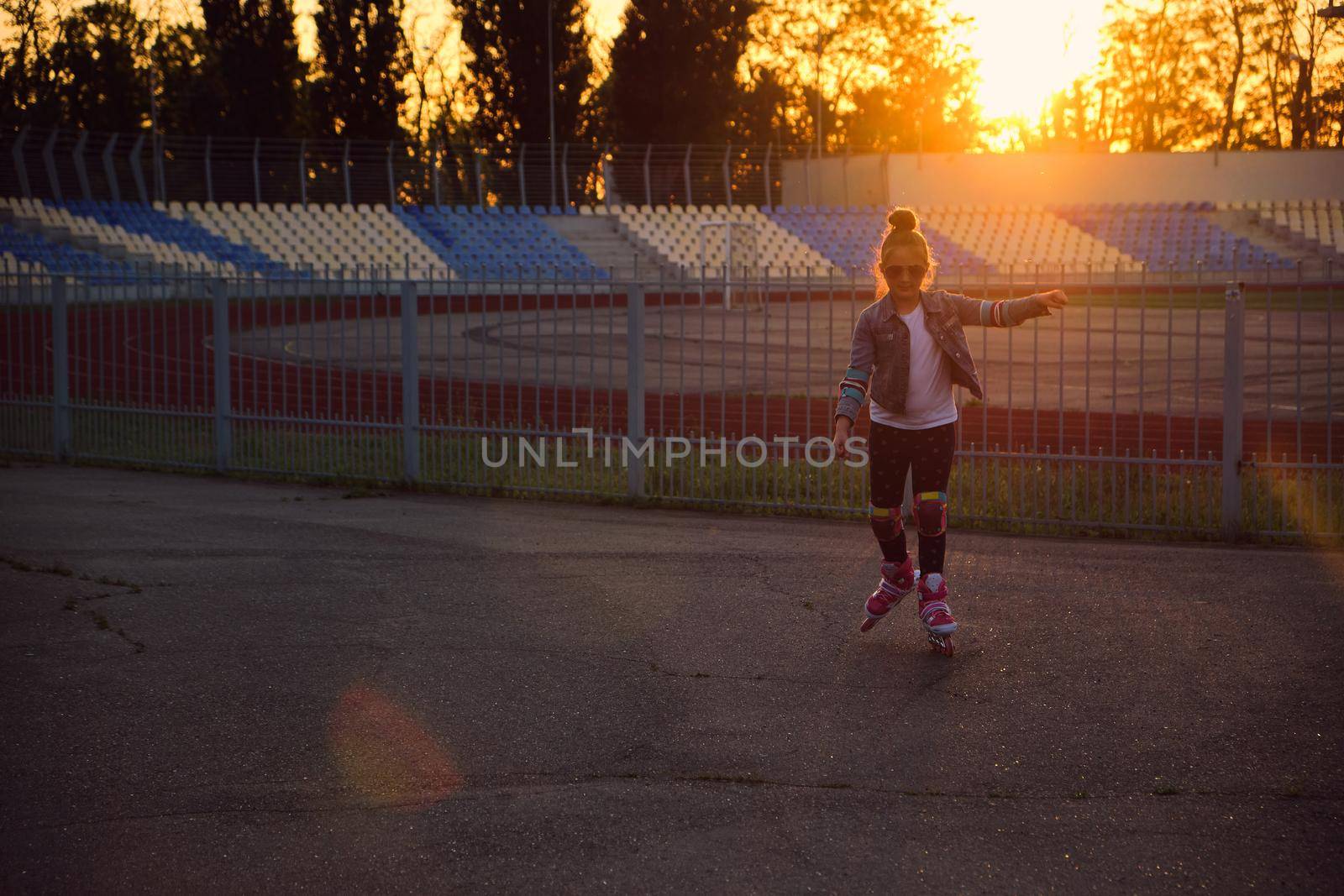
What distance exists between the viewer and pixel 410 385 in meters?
11.5

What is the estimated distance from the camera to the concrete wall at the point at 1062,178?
4731 cm

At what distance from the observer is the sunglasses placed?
6043 millimetres

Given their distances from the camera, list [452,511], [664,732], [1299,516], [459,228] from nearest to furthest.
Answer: [664,732] → [1299,516] → [452,511] → [459,228]

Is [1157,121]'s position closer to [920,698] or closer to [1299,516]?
[1299,516]

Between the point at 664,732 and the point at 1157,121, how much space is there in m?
67.8

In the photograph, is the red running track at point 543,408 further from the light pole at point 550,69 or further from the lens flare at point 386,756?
the light pole at point 550,69

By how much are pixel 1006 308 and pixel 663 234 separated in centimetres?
3977

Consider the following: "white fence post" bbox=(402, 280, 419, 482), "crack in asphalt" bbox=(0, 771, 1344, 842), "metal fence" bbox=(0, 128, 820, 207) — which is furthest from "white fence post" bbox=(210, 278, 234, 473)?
"metal fence" bbox=(0, 128, 820, 207)

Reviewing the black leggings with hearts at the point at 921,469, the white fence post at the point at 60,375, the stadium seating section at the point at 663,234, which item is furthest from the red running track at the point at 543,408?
the stadium seating section at the point at 663,234

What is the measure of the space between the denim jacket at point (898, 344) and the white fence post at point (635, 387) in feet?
14.0

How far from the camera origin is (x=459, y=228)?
140 ft

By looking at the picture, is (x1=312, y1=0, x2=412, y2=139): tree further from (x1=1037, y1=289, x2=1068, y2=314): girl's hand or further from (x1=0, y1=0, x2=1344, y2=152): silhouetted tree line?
(x1=1037, y1=289, x2=1068, y2=314): girl's hand

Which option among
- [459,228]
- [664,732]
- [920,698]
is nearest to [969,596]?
[920,698]

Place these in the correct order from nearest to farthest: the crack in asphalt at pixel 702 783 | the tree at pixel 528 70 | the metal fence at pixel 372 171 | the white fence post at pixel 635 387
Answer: the crack in asphalt at pixel 702 783
the white fence post at pixel 635 387
the metal fence at pixel 372 171
the tree at pixel 528 70
